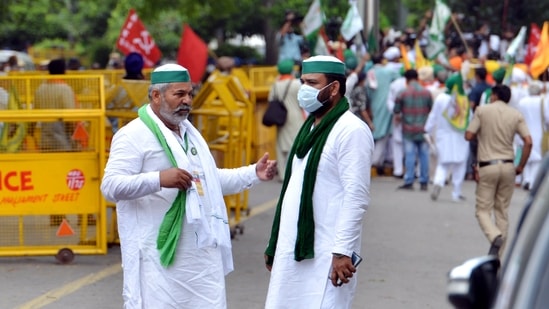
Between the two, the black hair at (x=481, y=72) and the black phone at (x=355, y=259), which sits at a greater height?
the black hair at (x=481, y=72)

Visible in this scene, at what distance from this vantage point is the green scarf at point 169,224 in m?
6.13

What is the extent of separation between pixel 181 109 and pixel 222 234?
0.66 meters

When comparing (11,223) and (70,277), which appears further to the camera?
(11,223)

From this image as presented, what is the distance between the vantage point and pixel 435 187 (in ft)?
54.9

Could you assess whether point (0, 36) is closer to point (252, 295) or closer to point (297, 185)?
point (252, 295)

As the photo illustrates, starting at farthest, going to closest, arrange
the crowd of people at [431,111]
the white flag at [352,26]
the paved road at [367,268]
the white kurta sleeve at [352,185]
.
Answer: the white flag at [352,26] → the crowd of people at [431,111] → the paved road at [367,268] → the white kurta sleeve at [352,185]

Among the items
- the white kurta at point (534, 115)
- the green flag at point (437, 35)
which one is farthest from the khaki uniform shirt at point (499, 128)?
the green flag at point (437, 35)

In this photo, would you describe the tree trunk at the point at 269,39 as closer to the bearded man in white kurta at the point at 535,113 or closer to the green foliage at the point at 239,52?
the green foliage at the point at 239,52

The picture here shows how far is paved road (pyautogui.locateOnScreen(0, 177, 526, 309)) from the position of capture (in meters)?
9.66

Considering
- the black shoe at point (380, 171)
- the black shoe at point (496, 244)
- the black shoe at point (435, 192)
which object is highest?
the black shoe at point (496, 244)

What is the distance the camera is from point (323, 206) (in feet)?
19.9

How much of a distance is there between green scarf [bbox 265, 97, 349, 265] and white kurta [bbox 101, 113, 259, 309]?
0.38m

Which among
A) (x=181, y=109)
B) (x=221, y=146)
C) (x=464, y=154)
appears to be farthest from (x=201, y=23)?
(x=181, y=109)

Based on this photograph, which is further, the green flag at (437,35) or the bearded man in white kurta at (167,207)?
the green flag at (437,35)
